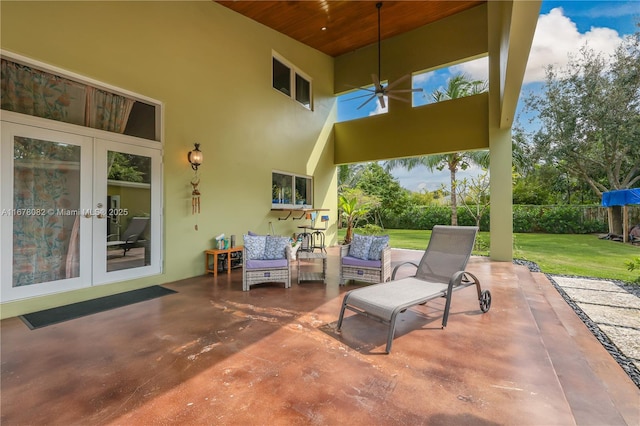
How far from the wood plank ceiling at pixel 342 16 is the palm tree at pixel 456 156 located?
350 cm

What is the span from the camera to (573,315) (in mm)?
4488

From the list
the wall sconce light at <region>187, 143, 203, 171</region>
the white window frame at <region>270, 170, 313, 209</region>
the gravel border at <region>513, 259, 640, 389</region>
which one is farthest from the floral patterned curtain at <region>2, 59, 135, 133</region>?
the gravel border at <region>513, 259, 640, 389</region>

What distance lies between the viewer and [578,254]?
8.96 meters

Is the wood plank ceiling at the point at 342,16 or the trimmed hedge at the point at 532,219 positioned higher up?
the wood plank ceiling at the point at 342,16

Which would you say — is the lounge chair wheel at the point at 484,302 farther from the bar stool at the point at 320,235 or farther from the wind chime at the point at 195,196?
the bar stool at the point at 320,235

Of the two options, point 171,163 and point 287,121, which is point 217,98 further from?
point 287,121

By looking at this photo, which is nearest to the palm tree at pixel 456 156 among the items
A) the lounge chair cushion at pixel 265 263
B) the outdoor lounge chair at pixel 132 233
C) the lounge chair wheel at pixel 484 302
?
the lounge chair wheel at pixel 484 302

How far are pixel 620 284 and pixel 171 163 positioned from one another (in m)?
9.86

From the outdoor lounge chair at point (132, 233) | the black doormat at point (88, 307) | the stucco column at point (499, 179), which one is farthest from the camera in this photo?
the stucco column at point (499, 179)

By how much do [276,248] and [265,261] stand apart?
1.24 feet

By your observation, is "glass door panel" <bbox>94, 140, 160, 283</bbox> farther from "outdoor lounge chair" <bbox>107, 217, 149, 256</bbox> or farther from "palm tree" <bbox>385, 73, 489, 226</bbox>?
Answer: "palm tree" <bbox>385, 73, 489, 226</bbox>

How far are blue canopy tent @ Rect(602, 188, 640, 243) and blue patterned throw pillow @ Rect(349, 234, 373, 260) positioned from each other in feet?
31.6

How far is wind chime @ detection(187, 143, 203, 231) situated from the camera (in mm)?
5844

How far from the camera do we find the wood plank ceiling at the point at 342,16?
708 centimetres
